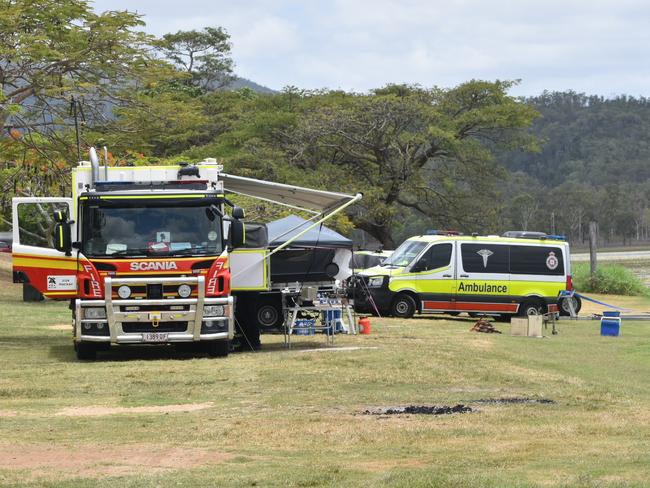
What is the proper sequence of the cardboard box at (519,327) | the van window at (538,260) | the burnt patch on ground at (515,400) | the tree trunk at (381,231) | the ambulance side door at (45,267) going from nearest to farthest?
1. the burnt patch on ground at (515,400)
2. the ambulance side door at (45,267)
3. the cardboard box at (519,327)
4. the van window at (538,260)
5. the tree trunk at (381,231)

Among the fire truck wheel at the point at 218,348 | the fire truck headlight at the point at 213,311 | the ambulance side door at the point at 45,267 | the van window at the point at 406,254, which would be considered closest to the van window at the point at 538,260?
the van window at the point at 406,254

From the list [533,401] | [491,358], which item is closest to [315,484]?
[533,401]

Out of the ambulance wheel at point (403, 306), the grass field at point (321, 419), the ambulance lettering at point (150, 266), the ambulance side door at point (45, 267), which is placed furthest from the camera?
the ambulance wheel at point (403, 306)

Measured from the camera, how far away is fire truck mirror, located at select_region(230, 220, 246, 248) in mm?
17859

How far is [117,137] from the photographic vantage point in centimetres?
2783

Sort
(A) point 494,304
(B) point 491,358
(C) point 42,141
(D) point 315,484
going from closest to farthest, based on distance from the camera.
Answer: (D) point 315,484 → (B) point 491,358 → (C) point 42,141 → (A) point 494,304

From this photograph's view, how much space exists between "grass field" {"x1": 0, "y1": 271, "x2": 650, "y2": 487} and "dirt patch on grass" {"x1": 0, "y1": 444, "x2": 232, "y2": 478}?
0.02m

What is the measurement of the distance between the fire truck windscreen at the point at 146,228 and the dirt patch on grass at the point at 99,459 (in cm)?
748

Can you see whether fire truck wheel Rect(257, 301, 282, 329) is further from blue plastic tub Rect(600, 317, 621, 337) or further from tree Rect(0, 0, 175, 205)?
blue plastic tub Rect(600, 317, 621, 337)

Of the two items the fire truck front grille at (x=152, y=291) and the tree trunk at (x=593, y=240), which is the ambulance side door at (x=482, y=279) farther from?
the fire truck front grille at (x=152, y=291)

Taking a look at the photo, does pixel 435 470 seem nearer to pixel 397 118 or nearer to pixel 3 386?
pixel 3 386

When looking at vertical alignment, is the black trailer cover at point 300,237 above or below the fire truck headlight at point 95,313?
above

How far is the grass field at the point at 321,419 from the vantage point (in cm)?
871

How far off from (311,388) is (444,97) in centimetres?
4562
